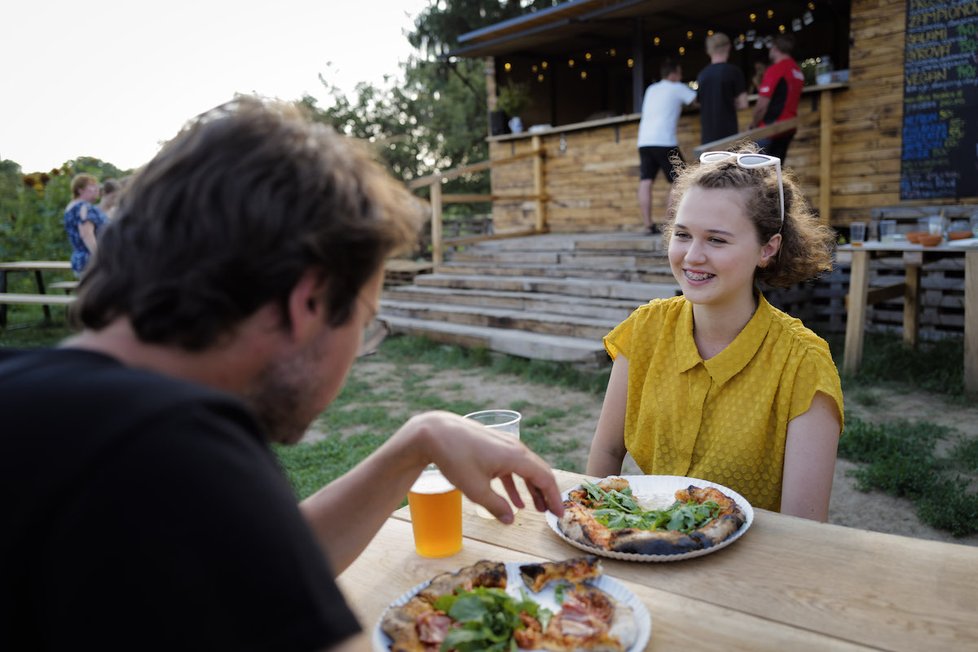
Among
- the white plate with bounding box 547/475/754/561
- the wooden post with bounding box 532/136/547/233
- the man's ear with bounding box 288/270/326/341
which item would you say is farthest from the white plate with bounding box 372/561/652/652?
the wooden post with bounding box 532/136/547/233

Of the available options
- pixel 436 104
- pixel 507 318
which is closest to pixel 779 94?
pixel 507 318

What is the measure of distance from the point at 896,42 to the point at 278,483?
8873mm

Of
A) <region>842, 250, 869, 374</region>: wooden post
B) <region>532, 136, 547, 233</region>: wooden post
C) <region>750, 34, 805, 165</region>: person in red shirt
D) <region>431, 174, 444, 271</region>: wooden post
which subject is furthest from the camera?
<region>532, 136, 547, 233</region>: wooden post

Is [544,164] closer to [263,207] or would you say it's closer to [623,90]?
[623,90]

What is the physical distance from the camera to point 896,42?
7746 millimetres

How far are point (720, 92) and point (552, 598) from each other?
7.17 metres

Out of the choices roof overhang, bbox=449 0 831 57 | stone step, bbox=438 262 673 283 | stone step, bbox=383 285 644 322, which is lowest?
stone step, bbox=383 285 644 322

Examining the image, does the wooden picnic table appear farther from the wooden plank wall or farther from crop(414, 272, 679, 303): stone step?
crop(414, 272, 679, 303): stone step

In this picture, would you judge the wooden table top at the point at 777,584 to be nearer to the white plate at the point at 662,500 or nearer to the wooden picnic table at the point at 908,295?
the white plate at the point at 662,500

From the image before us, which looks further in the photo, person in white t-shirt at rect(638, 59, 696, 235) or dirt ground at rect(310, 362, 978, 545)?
person in white t-shirt at rect(638, 59, 696, 235)

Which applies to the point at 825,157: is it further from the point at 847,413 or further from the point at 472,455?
the point at 472,455

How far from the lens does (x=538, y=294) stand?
831cm

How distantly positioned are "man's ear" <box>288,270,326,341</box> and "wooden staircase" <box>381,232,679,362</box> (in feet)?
18.2

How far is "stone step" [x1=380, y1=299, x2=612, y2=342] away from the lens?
22.5 feet
